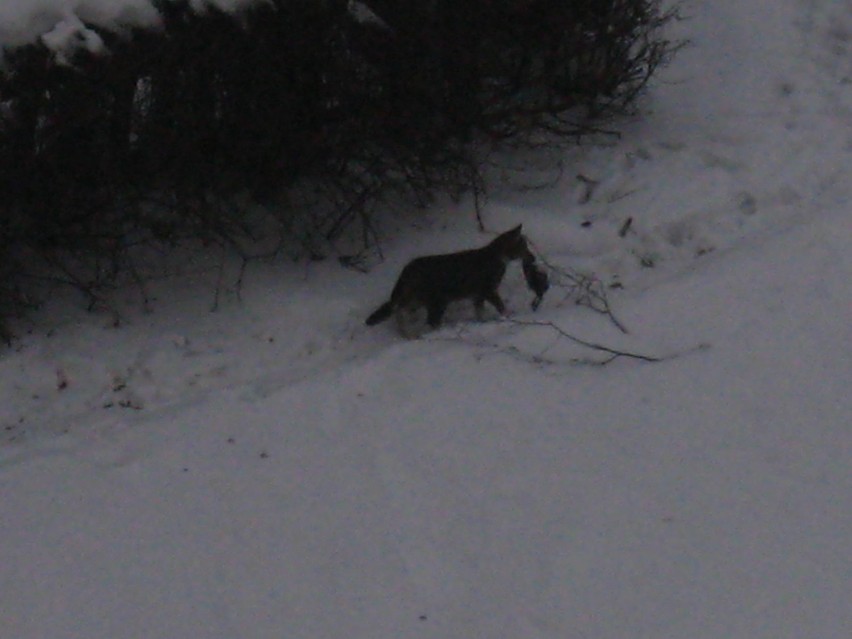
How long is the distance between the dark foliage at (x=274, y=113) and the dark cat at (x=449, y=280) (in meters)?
0.88

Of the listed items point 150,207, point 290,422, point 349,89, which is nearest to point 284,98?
point 349,89

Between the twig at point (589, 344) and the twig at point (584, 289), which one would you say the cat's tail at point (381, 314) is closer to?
the twig at point (589, 344)

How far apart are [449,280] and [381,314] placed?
403mm

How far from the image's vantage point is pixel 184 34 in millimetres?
5164

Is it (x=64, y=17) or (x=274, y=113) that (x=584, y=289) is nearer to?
(x=274, y=113)

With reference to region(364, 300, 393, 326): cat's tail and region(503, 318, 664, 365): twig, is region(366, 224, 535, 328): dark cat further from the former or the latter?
region(503, 318, 664, 365): twig

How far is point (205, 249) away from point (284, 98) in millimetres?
1141

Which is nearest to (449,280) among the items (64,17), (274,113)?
(274,113)

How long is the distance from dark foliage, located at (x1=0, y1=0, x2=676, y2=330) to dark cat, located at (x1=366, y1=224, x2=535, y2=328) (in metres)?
0.88

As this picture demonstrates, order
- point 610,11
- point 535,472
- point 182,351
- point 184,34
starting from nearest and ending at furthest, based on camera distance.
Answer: point 535,472, point 184,34, point 182,351, point 610,11

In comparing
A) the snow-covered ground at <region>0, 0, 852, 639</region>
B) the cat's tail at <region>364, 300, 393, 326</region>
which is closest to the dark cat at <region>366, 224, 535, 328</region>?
the cat's tail at <region>364, 300, 393, 326</region>

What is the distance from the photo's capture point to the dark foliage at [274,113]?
5.12m

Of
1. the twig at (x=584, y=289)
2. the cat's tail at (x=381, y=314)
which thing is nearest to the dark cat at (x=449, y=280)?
the cat's tail at (x=381, y=314)

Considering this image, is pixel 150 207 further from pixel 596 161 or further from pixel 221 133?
pixel 596 161
